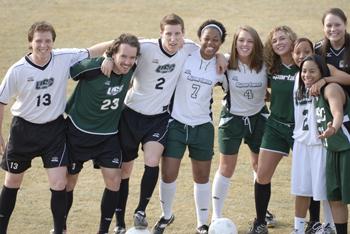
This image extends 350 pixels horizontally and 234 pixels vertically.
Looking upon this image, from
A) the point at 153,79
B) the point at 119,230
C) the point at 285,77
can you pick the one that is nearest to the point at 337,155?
the point at 285,77

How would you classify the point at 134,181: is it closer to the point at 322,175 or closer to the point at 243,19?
the point at 322,175

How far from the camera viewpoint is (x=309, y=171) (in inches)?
271

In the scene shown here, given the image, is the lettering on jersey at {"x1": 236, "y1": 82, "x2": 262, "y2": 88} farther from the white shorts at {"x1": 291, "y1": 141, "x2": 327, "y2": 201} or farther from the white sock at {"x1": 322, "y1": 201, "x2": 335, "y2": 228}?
the white sock at {"x1": 322, "y1": 201, "x2": 335, "y2": 228}

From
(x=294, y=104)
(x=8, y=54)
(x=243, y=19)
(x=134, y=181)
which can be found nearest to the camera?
(x=294, y=104)

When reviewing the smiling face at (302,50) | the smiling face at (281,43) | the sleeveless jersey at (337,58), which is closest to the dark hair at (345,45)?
the sleeveless jersey at (337,58)

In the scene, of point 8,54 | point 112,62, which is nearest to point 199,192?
point 112,62

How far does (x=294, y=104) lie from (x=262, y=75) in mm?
527

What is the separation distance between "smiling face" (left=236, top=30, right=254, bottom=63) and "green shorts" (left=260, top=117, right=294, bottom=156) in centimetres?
72

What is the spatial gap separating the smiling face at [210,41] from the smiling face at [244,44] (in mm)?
219

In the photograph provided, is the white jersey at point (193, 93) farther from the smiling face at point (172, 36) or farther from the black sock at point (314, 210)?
the black sock at point (314, 210)

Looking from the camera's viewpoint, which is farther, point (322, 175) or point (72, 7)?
point (72, 7)

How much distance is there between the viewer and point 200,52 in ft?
23.9

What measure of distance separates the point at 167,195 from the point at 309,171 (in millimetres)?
1429

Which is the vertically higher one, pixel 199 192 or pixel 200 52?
pixel 200 52
